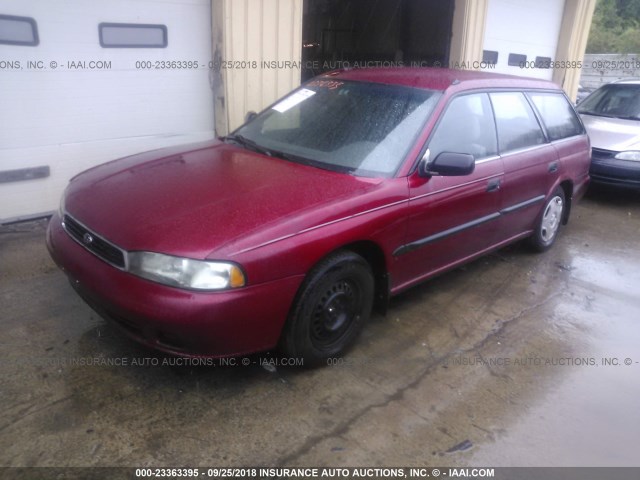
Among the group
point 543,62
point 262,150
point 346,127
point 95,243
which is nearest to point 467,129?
point 346,127

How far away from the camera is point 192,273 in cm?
243

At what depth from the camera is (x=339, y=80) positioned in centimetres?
401

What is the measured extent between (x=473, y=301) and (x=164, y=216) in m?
2.48

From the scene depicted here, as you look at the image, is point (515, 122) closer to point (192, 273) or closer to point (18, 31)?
point (192, 273)

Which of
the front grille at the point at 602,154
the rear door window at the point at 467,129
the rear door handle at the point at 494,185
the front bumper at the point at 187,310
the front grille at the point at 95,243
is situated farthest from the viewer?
the front grille at the point at 602,154

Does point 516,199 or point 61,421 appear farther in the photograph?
point 516,199

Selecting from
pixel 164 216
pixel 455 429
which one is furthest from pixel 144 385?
pixel 455 429

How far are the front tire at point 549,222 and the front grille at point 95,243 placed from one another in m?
3.73

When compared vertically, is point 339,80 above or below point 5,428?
above

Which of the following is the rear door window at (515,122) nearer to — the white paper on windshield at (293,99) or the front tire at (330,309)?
the white paper on windshield at (293,99)

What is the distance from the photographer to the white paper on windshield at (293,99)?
13.2ft

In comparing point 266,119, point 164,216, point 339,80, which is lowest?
point 164,216

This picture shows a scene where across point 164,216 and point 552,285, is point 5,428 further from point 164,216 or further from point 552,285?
point 552,285

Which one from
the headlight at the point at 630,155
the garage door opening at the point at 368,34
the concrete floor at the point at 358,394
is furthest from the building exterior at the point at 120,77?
the headlight at the point at 630,155
